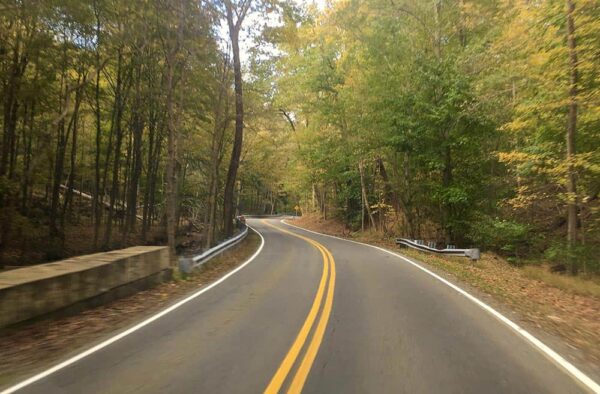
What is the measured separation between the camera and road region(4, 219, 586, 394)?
4.76 m

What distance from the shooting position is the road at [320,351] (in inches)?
187

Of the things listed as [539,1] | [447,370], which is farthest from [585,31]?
[447,370]

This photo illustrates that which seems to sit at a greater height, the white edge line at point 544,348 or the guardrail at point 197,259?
the guardrail at point 197,259

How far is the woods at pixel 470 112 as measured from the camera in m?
14.4

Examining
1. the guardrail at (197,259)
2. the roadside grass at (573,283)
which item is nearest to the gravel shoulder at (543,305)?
the roadside grass at (573,283)

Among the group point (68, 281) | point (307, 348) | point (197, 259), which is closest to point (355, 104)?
point (197, 259)

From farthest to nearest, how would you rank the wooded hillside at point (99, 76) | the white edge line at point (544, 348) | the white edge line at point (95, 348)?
the wooded hillside at point (99, 76), the white edge line at point (544, 348), the white edge line at point (95, 348)

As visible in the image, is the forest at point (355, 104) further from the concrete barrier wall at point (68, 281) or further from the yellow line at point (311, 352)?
the yellow line at point (311, 352)

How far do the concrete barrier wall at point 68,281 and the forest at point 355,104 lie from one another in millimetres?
5591

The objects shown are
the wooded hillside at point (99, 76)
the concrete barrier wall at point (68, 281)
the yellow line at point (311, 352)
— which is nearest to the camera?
the yellow line at point (311, 352)

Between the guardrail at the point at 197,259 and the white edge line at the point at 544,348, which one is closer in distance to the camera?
the white edge line at the point at 544,348

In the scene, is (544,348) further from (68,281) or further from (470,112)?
(470,112)

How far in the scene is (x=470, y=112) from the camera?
20.6 m

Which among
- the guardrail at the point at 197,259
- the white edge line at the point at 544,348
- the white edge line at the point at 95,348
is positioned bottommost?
the white edge line at the point at 95,348
